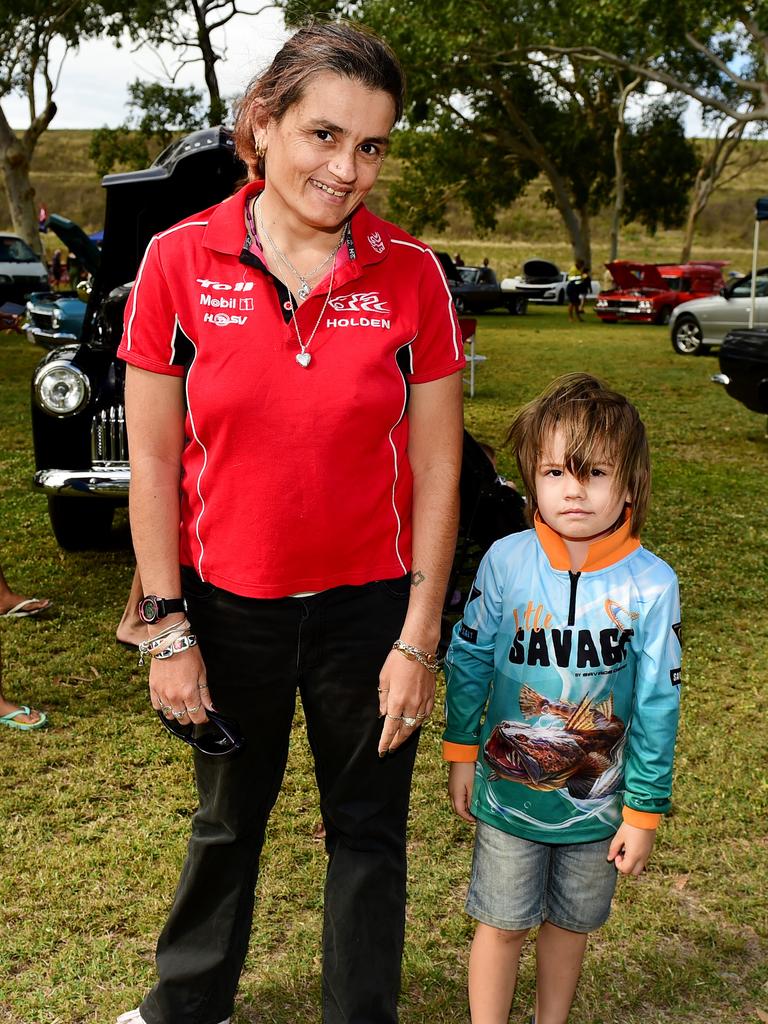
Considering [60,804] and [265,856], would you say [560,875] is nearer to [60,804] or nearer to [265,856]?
[265,856]

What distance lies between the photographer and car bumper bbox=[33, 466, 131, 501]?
17.6ft

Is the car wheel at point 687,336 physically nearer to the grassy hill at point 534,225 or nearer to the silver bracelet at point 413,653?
the silver bracelet at point 413,653

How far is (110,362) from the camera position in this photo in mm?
5844

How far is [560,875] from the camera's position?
2244 mm

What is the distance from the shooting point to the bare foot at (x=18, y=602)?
205 inches

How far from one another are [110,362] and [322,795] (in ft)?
13.6

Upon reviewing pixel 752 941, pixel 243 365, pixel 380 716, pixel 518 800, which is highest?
pixel 243 365

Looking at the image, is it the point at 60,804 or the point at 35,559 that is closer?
the point at 60,804

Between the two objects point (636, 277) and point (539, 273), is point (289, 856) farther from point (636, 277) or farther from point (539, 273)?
point (539, 273)

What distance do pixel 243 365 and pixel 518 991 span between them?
5.85 feet

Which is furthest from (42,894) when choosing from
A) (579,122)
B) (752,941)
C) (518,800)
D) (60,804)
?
(579,122)

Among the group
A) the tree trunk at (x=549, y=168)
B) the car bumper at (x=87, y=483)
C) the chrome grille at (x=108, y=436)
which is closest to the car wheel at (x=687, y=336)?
the chrome grille at (x=108, y=436)

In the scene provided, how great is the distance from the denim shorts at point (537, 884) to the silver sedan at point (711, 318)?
16621 mm

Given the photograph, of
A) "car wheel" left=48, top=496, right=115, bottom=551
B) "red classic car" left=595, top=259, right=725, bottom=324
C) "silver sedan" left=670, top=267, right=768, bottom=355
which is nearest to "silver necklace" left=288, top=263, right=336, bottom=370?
"car wheel" left=48, top=496, right=115, bottom=551
